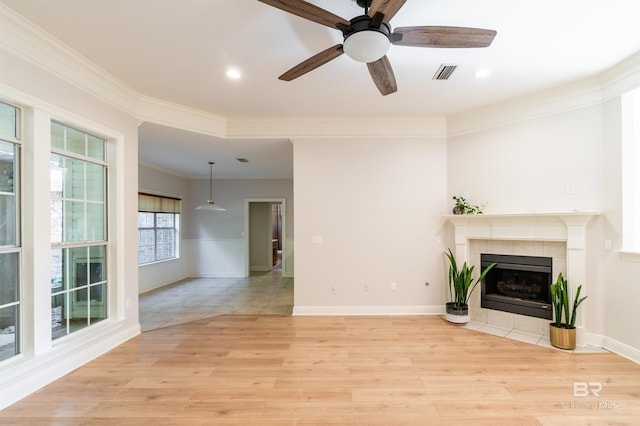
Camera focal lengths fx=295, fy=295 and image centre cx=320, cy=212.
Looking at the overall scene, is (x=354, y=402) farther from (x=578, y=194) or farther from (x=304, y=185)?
(x=578, y=194)

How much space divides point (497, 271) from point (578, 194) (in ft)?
4.16

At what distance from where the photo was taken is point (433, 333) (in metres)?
3.49

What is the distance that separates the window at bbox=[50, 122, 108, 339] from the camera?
2703 mm

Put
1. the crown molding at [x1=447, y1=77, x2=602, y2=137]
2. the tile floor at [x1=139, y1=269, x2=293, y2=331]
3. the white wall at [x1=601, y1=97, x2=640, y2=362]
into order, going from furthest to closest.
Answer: the tile floor at [x1=139, y1=269, x2=293, y2=331] < the crown molding at [x1=447, y1=77, x2=602, y2=137] < the white wall at [x1=601, y1=97, x2=640, y2=362]

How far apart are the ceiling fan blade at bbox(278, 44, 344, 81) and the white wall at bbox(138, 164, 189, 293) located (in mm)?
4958

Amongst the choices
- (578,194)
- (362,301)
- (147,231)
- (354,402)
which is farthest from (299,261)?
(147,231)

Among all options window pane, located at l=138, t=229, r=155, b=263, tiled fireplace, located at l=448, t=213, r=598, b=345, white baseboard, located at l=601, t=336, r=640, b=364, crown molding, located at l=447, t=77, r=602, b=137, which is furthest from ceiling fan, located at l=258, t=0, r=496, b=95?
window pane, located at l=138, t=229, r=155, b=263

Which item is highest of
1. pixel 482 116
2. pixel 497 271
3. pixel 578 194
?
pixel 482 116

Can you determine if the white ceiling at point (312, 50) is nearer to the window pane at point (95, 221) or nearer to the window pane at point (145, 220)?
the window pane at point (95, 221)

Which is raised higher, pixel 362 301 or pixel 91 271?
pixel 91 271

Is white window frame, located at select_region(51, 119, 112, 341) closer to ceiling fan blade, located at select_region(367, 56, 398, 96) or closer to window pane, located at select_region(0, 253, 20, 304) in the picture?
window pane, located at select_region(0, 253, 20, 304)

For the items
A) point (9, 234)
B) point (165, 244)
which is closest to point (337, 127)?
point (9, 234)

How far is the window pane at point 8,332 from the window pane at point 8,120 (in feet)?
4.42

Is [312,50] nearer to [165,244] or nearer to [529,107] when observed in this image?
[529,107]
